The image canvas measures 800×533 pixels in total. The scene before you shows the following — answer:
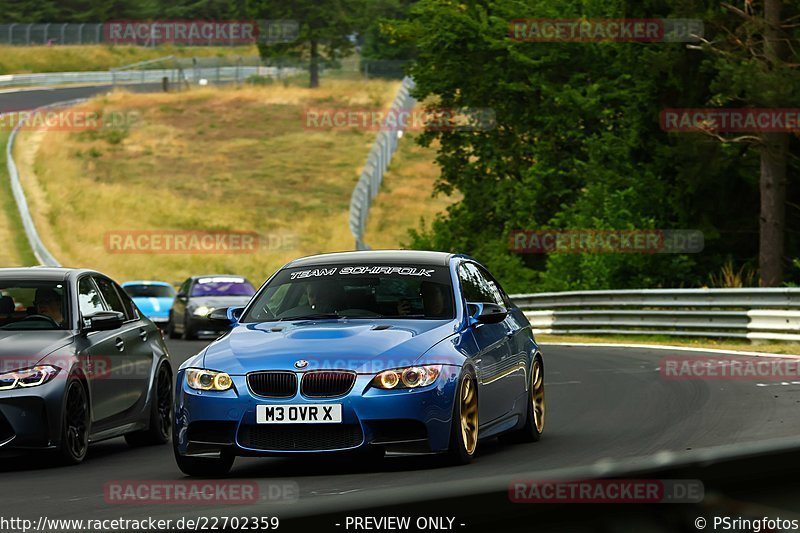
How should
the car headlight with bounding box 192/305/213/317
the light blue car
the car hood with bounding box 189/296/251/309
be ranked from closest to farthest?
the car headlight with bounding box 192/305/213/317, the car hood with bounding box 189/296/251/309, the light blue car

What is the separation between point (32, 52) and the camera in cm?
10894

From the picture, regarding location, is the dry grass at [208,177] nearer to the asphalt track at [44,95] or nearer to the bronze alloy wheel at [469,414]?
the asphalt track at [44,95]

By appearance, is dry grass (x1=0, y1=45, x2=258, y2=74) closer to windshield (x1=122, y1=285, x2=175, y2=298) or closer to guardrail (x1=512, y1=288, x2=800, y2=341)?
windshield (x1=122, y1=285, x2=175, y2=298)

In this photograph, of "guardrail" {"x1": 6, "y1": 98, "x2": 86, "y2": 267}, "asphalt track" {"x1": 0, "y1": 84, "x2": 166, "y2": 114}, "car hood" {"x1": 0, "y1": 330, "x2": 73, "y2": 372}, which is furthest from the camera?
"asphalt track" {"x1": 0, "y1": 84, "x2": 166, "y2": 114}

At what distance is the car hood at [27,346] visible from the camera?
1032cm

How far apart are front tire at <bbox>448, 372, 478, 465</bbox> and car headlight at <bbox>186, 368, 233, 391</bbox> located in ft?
4.49

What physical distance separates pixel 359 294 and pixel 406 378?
1.45 meters

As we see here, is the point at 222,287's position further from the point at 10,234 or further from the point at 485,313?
the point at 10,234

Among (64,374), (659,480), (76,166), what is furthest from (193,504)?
(76,166)

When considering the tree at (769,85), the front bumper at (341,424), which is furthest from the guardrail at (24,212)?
the front bumper at (341,424)

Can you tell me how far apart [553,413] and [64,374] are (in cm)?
499

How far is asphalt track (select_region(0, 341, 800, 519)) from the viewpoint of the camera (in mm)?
8484

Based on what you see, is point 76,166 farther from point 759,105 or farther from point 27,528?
point 27,528

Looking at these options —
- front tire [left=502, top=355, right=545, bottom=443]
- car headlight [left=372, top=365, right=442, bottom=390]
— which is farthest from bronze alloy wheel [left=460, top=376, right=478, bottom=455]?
front tire [left=502, top=355, right=545, bottom=443]
